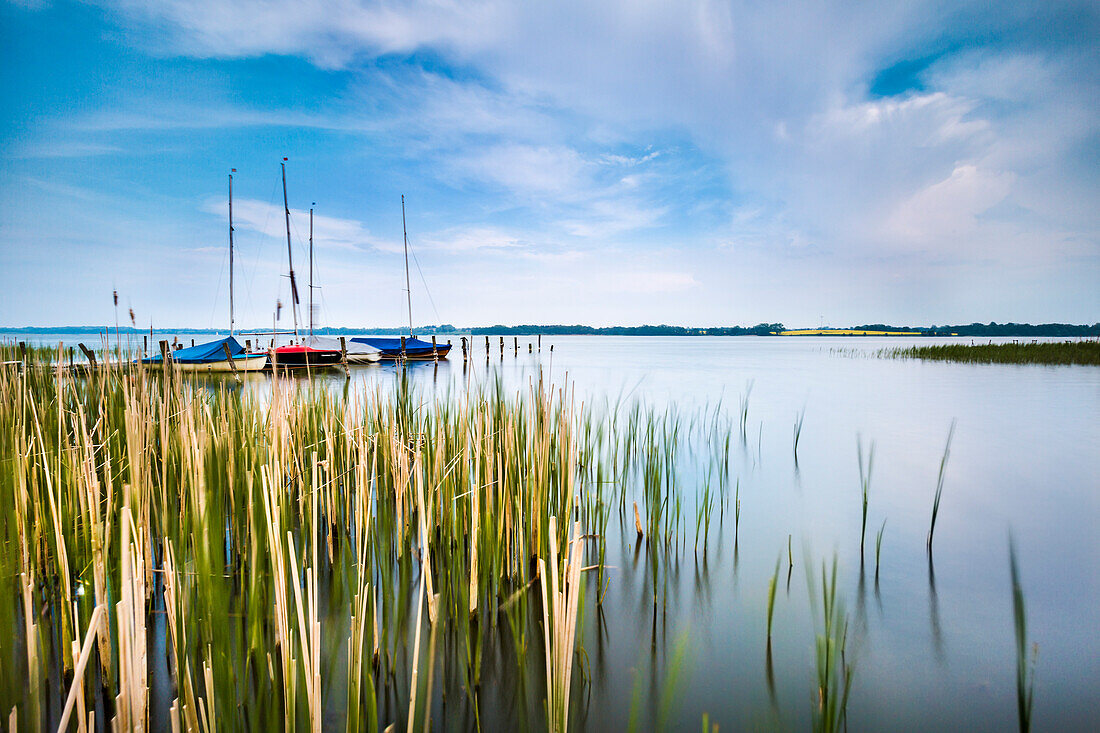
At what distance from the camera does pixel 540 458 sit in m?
2.26

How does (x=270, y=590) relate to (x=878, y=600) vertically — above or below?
above

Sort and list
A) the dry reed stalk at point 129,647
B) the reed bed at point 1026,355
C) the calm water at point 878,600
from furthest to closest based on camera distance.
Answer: the reed bed at point 1026,355 → the calm water at point 878,600 → the dry reed stalk at point 129,647

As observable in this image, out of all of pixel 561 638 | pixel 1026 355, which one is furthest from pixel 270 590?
pixel 1026 355

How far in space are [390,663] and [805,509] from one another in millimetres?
3392

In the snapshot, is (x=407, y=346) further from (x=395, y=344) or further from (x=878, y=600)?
(x=878, y=600)

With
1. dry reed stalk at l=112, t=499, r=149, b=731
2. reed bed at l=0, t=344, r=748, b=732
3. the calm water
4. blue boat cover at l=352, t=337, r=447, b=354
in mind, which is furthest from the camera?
blue boat cover at l=352, t=337, r=447, b=354

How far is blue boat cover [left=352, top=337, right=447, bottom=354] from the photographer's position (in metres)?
22.1

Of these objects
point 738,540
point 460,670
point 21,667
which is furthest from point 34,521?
point 738,540

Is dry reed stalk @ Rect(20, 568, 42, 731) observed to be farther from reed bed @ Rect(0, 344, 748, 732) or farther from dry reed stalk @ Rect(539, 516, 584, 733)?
dry reed stalk @ Rect(539, 516, 584, 733)

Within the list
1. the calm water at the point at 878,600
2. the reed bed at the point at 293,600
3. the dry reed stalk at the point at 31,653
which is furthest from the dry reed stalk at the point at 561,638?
the dry reed stalk at the point at 31,653

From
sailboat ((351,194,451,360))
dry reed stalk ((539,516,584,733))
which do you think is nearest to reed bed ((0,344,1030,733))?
dry reed stalk ((539,516,584,733))

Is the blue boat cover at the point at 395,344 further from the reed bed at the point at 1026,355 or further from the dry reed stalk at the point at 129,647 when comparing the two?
the reed bed at the point at 1026,355

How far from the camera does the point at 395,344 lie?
23969mm

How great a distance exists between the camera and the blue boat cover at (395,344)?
22.1m
